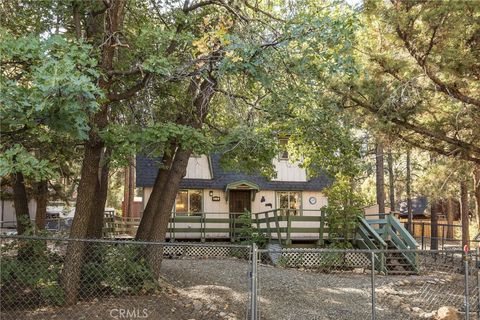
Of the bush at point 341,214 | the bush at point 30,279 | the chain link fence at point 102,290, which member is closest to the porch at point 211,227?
the bush at point 341,214

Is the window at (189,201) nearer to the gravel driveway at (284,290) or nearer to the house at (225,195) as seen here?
the house at (225,195)

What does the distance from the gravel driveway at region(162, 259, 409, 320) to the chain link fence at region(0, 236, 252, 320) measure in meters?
0.07

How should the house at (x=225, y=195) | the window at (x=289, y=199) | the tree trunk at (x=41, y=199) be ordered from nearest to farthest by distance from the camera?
1. the tree trunk at (x=41, y=199)
2. the house at (x=225, y=195)
3. the window at (x=289, y=199)

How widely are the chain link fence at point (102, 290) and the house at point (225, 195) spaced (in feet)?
33.3

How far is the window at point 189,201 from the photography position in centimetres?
2202

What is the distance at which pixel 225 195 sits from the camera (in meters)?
22.3

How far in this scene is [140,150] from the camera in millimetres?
7957

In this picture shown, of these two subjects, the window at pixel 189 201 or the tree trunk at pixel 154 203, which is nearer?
the tree trunk at pixel 154 203

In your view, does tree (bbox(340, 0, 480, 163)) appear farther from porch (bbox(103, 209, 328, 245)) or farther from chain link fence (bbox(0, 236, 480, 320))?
porch (bbox(103, 209, 328, 245))

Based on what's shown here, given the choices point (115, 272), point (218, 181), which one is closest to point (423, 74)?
point (115, 272)

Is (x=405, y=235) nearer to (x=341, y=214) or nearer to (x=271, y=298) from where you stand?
(x=341, y=214)

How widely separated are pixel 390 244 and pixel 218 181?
9094mm

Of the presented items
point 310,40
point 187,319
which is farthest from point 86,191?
point 310,40

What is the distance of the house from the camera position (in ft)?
66.2
